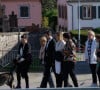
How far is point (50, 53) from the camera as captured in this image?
20.3m

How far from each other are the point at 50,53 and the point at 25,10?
5218 cm

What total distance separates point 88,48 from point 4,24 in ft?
137

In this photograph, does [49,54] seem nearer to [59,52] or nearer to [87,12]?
[59,52]

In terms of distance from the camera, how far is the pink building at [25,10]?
2790 inches

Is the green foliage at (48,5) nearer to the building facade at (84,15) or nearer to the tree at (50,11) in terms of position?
the tree at (50,11)

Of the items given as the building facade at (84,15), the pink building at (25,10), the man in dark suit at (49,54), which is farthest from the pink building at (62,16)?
the man in dark suit at (49,54)

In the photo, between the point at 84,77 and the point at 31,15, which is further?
the point at 31,15

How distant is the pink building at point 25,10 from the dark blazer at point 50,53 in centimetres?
4995

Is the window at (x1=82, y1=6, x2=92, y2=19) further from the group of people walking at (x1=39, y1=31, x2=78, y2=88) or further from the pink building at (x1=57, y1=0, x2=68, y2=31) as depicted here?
the group of people walking at (x1=39, y1=31, x2=78, y2=88)

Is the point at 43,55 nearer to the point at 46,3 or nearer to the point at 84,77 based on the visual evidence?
the point at 84,77

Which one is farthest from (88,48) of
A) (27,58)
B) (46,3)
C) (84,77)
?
(46,3)

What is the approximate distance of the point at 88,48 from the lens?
66.0ft

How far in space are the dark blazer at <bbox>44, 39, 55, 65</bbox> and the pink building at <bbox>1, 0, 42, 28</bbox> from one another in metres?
49.9

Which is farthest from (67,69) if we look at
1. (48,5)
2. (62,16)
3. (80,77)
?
(48,5)
